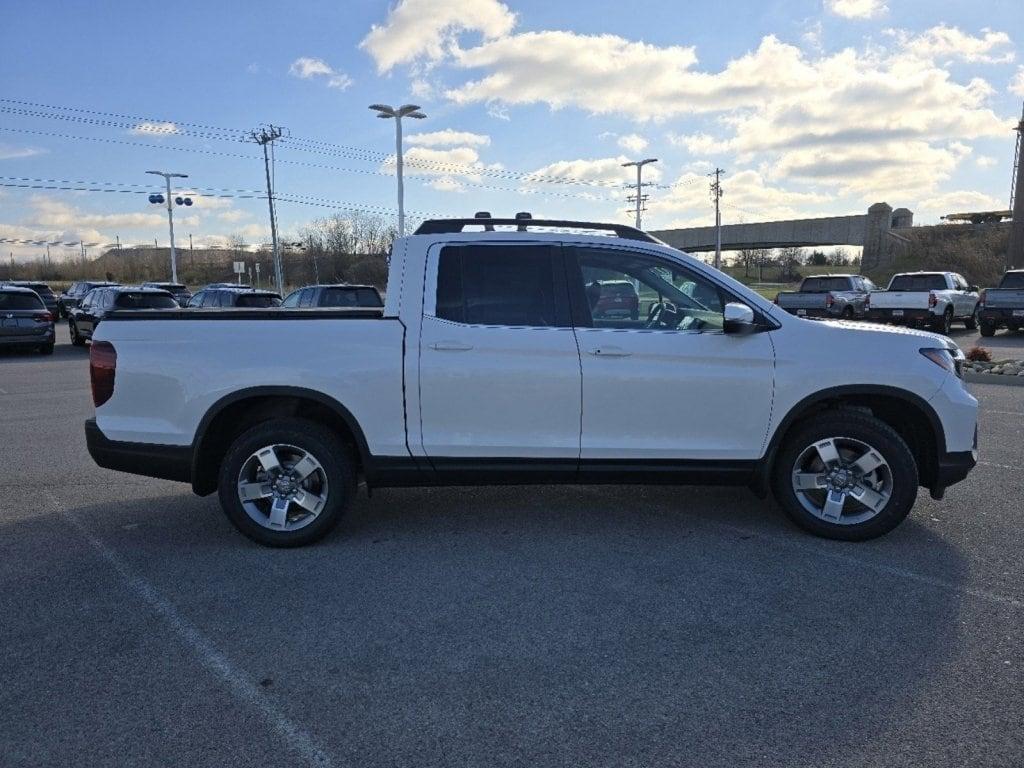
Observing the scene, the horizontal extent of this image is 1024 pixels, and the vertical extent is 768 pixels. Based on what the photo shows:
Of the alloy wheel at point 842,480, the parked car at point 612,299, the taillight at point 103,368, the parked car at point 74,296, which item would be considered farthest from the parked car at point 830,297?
the parked car at point 74,296

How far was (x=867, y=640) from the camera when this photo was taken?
3.41 m

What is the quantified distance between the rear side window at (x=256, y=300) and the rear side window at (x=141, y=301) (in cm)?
180

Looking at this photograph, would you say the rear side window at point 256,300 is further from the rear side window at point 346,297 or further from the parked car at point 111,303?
the rear side window at point 346,297

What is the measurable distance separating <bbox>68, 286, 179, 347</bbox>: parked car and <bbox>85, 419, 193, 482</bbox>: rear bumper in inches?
485

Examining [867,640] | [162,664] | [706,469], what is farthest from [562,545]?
[162,664]

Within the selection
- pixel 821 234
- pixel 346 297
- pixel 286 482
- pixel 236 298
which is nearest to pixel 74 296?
pixel 236 298

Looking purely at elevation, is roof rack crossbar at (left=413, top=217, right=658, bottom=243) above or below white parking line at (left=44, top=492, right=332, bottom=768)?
above

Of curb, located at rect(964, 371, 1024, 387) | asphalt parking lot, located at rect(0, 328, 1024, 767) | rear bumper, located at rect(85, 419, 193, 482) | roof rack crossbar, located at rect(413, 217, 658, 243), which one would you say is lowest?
curb, located at rect(964, 371, 1024, 387)

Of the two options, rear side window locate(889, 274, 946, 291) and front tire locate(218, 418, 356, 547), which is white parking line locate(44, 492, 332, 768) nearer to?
front tire locate(218, 418, 356, 547)

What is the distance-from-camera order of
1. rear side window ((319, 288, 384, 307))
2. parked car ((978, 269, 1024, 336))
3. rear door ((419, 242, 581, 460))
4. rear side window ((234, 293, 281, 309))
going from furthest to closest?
parked car ((978, 269, 1024, 336))
rear side window ((234, 293, 281, 309))
rear side window ((319, 288, 384, 307))
rear door ((419, 242, 581, 460))

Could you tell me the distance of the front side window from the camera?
15.0ft

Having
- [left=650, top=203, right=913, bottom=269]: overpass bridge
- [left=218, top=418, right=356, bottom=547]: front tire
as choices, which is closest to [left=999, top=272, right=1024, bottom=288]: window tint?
[left=218, top=418, right=356, bottom=547]: front tire

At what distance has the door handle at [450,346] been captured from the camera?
4.46m

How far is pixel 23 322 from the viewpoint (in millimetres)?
17438
